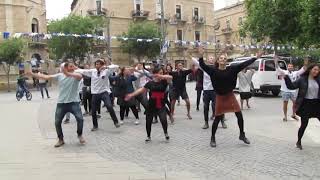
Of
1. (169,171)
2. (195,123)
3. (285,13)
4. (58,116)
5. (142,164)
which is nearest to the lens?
(169,171)

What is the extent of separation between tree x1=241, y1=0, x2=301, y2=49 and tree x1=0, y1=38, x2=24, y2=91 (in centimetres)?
2149

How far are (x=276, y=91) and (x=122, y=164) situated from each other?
16.7 meters

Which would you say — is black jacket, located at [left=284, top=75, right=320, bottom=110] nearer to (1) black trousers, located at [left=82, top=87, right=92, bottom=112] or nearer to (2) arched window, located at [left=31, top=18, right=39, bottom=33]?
(1) black trousers, located at [left=82, top=87, right=92, bottom=112]

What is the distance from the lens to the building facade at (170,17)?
5866 centimetres

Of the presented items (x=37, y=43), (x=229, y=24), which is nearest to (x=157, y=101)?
(x=37, y=43)

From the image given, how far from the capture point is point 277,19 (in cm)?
3070

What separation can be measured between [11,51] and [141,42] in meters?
15.5

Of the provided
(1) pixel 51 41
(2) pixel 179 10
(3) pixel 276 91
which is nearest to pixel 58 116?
(3) pixel 276 91

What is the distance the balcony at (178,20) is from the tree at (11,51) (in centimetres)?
2198

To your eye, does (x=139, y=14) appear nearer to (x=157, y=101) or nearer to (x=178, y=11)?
(x=178, y=11)

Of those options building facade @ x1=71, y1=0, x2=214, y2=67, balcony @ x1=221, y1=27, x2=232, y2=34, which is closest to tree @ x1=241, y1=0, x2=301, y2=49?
building facade @ x1=71, y1=0, x2=214, y2=67

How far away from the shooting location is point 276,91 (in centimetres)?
2395

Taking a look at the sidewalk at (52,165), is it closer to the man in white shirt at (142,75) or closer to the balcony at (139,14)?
the man in white shirt at (142,75)

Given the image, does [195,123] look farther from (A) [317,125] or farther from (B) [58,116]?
(B) [58,116]
